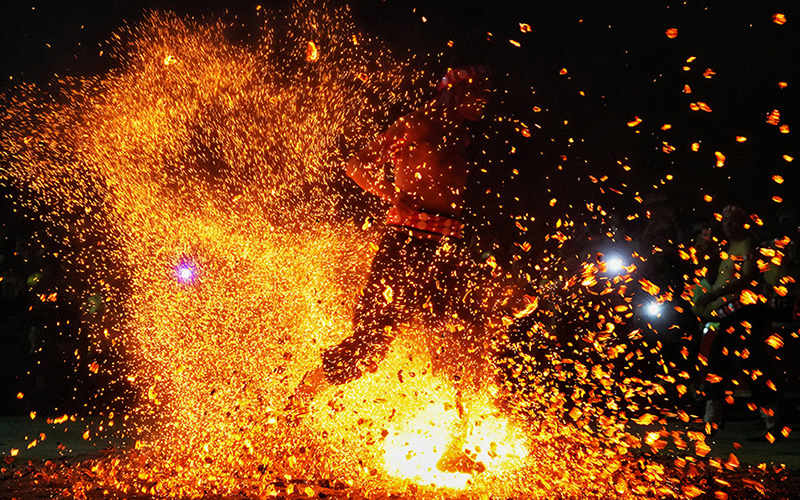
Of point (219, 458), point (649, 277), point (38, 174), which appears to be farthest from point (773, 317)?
point (38, 174)

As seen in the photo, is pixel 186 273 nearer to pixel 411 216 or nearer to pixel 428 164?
pixel 411 216

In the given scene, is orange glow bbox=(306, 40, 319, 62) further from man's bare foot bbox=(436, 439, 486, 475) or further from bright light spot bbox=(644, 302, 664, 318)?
bright light spot bbox=(644, 302, 664, 318)

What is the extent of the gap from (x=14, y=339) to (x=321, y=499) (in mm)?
6141

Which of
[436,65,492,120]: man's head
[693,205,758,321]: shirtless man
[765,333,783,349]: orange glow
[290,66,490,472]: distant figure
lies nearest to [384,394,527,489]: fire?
[290,66,490,472]: distant figure

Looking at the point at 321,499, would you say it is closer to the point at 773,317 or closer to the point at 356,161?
the point at 356,161

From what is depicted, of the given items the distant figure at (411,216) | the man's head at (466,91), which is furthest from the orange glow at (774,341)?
the man's head at (466,91)

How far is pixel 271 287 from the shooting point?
654cm

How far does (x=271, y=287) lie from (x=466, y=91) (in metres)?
2.79

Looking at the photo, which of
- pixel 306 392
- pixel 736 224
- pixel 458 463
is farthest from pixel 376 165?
pixel 736 224

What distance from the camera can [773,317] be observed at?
269 inches

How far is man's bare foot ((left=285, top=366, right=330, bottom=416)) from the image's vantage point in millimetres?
4828

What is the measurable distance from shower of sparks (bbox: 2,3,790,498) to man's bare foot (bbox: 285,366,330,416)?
0.08 m

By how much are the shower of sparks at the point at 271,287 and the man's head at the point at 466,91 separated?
58.1 inches

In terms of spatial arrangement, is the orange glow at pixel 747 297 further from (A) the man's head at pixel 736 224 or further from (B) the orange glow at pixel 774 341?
(B) the orange glow at pixel 774 341
